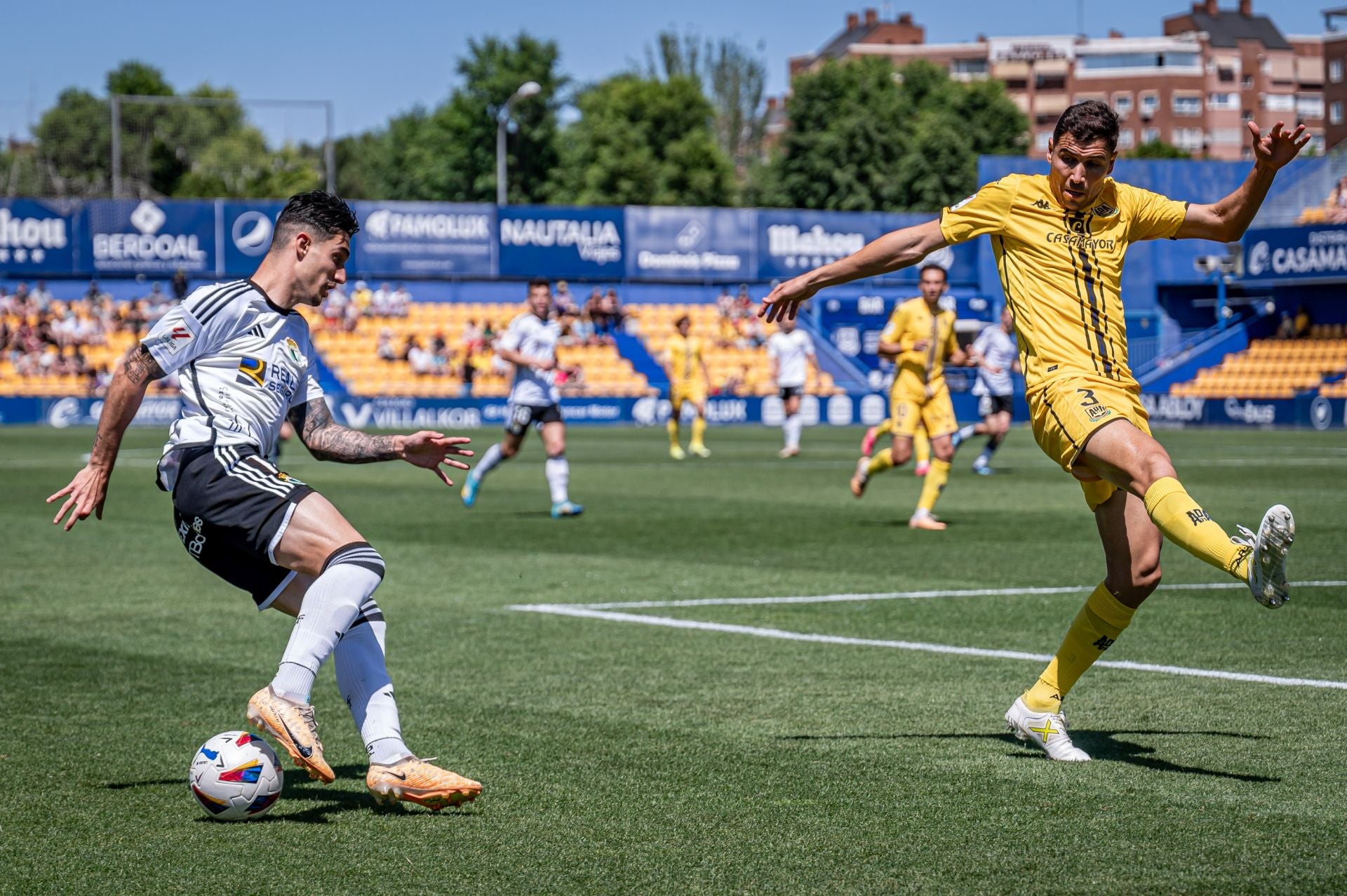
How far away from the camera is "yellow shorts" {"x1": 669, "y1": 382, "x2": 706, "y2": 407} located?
30.0 metres

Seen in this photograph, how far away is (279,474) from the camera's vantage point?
5344 mm

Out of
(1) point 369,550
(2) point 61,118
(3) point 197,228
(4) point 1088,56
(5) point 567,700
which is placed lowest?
(5) point 567,700

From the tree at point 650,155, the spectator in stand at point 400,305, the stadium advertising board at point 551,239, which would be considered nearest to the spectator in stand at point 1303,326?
the stadium advertising board at point 551,239

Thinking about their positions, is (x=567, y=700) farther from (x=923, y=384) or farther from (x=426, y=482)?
(x=426, y=482)

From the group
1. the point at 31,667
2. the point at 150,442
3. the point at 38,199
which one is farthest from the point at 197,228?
the point at 31,667

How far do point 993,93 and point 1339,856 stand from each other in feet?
285

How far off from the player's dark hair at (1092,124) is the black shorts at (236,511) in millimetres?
2892

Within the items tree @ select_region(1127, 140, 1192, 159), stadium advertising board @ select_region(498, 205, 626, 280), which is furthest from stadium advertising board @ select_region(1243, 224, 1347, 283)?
tree @ select_region(1127, 140, 1192, 159)

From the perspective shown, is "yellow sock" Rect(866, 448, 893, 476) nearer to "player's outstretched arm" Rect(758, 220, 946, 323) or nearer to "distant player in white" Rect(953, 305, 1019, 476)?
"distant player in white" Rect(953, 305, 1019, 476)

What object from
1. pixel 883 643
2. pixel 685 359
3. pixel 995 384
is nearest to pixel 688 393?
pixel 685 359

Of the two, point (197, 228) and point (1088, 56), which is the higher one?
point (1088, 56)

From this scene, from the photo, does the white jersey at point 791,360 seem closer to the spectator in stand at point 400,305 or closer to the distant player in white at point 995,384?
the distant player in white at point 995,384

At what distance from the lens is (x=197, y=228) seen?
1790 inches

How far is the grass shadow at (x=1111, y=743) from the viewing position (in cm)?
555
